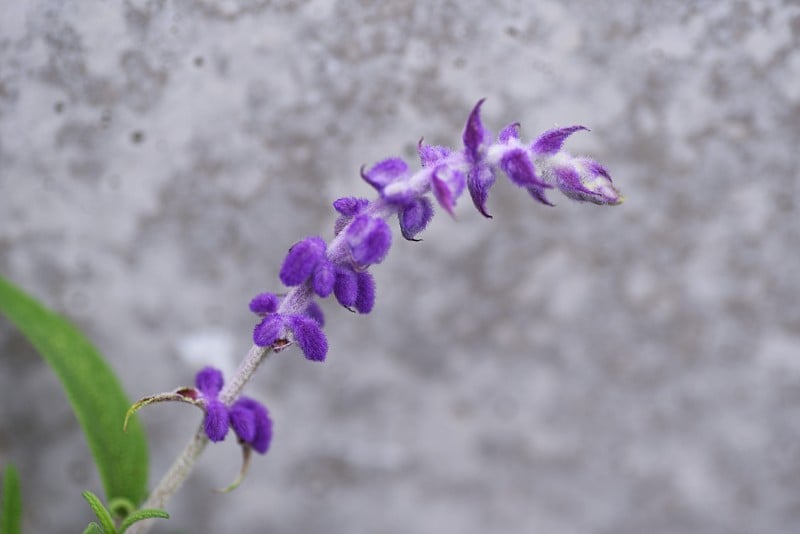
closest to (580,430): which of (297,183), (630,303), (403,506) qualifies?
(630,303)

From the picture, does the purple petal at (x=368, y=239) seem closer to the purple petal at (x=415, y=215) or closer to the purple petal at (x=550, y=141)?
the purple petal at (x=415, y=215)

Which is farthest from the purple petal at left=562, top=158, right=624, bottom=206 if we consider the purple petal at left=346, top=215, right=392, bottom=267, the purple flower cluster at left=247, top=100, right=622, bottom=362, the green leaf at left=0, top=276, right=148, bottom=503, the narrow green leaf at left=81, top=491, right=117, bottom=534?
the green leaf at left=0, top=276, right=148, bottom=503

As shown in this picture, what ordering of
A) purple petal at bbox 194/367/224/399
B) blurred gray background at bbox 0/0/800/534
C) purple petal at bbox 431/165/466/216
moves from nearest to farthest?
purple petal at bbox 431/165/466/216
purple petal at bbox 194/367/224/399
blurred gray background at bbox 0/0/800/534

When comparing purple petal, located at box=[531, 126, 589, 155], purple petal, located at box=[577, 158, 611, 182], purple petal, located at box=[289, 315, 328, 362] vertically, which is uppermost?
purple petal, located at box=[531, 126, 589, 155]

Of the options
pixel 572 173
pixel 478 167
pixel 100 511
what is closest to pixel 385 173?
pixel 478 167

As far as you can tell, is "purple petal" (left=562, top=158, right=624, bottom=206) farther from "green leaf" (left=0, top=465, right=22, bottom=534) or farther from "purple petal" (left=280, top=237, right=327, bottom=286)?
"green leaf" (left=0, top=465, right=22, bottom=534)
